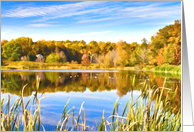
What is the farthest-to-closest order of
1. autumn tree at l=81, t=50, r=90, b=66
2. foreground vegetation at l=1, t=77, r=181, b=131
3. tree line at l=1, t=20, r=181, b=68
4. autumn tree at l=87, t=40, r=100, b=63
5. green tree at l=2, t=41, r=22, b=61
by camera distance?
1. autumn tree at l=81, t=50, r=90, b=66
2. autumn tree at l=87, t=40, r=100, b=63
3. tree line at l=1, t=20, r=181, b=68
4. green tree at l=2, t=41, r=22, b=61
5. foreground vegetation at l=1, t=77, r=181, b=131

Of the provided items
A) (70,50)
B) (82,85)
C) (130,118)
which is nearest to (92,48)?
(70,50)

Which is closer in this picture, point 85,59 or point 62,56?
point 62,56

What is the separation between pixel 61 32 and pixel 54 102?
2094 mm

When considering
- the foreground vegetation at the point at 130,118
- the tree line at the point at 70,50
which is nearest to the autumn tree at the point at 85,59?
the tree line at the point at 70,50

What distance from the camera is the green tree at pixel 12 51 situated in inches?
244

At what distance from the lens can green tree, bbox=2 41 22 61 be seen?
6.19 m

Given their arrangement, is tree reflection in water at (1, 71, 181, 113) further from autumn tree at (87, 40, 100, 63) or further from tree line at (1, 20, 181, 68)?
autumn tree at (87, 40, 100, 63)

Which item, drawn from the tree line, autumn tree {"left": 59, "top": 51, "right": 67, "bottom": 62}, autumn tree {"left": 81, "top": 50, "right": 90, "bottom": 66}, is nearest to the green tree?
the tree line

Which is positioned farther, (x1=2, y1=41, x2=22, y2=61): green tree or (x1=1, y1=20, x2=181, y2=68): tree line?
(x1=1, y1=20, x2=181, y2=68): tree line

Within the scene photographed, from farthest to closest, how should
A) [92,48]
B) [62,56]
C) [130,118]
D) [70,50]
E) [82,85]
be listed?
[82,85]
[92,48]
[62,56]
[70,50]
[130,118]

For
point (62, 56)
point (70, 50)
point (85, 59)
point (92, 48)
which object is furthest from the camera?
point (85, 59)

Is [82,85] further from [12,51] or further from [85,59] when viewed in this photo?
[12,51]

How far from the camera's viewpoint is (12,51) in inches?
255

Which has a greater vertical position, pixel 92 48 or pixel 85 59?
pixel 92 48
